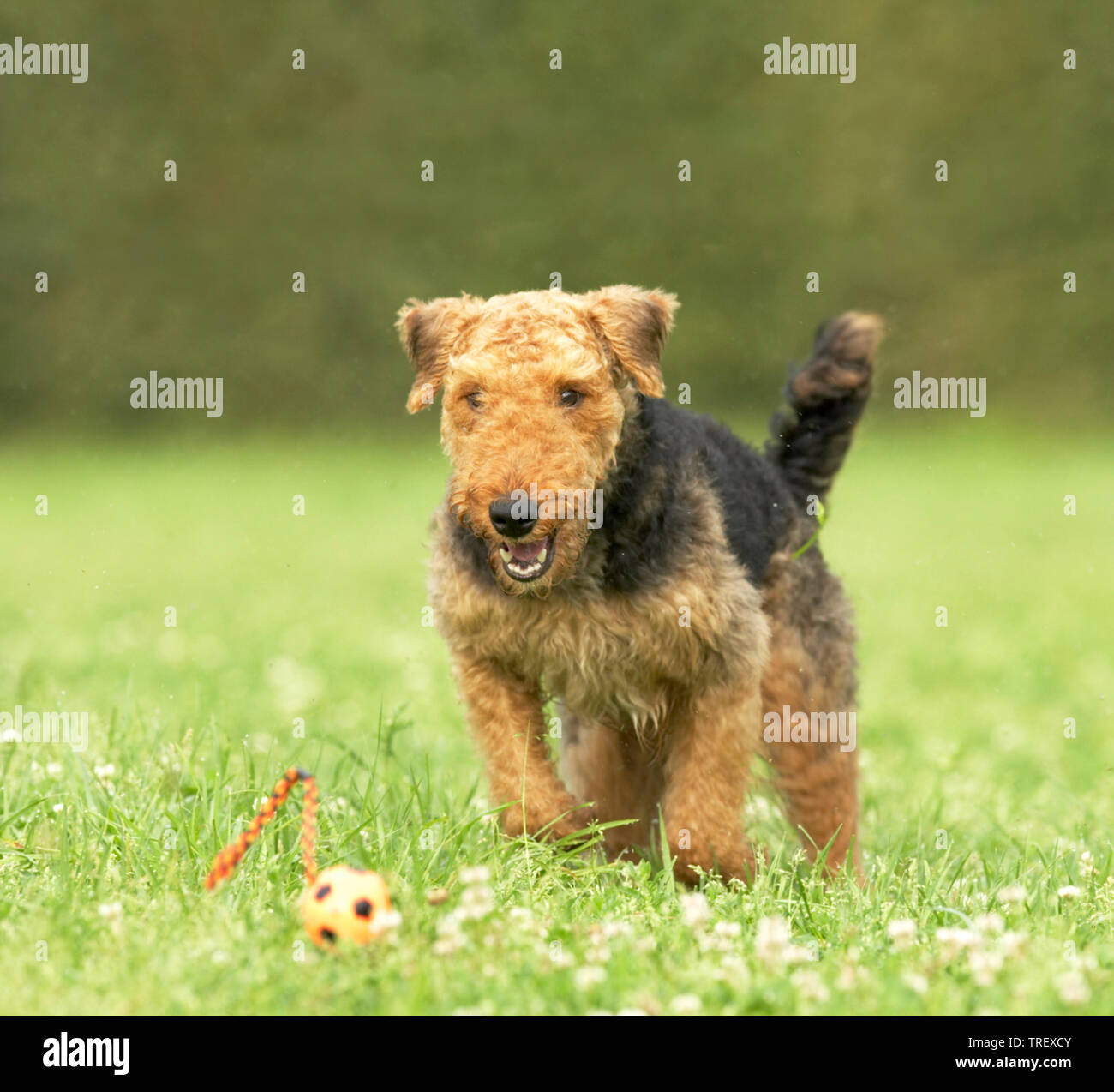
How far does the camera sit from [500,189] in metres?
18.9

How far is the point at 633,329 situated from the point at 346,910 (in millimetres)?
1810

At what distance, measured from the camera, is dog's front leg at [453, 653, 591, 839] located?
3.80 metres

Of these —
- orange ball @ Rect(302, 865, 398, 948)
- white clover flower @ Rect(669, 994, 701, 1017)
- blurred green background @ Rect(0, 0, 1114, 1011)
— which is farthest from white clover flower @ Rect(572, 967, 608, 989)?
blurred green background @ Rect(0, 0, 1114, 1011)

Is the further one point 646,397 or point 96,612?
point 96,612

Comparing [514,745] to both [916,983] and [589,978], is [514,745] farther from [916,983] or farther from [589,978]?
[916,983]

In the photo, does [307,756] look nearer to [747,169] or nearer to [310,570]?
[310,570]

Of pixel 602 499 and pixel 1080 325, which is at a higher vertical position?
pixel 1080 325

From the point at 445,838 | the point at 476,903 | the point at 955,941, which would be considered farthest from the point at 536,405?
the point at 955,941

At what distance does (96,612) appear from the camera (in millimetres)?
10148

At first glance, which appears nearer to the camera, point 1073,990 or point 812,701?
point 1073,990

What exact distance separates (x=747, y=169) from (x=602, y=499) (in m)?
16.5
